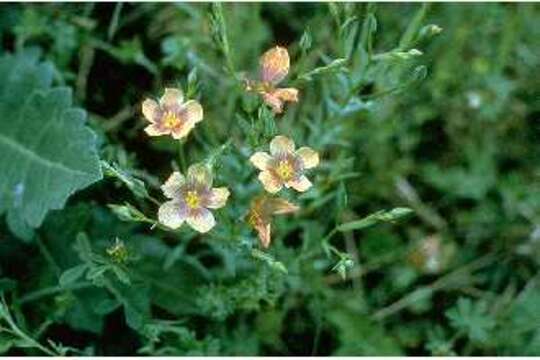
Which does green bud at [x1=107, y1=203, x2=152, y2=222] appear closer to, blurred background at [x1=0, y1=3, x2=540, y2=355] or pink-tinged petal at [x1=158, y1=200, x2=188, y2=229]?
pink-tinged petal at [x1=158, y1=200, x2=188, y2=229]

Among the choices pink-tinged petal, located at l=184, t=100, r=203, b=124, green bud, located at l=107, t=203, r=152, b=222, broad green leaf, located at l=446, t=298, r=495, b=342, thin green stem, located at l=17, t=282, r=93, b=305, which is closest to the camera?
→ green bud, located at l=107, t=203, r=152, b=222

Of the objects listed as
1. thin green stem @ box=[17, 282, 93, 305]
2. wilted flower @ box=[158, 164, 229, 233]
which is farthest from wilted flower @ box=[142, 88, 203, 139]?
thin green stem @ box=[17, 282, 93, 305]

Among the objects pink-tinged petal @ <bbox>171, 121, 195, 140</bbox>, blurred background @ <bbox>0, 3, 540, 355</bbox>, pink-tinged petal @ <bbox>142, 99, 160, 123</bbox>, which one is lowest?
blurred background @ <bbox>0, 3, 540, 355</bbox>

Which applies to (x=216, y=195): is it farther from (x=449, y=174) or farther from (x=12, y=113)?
(x=449, y=174)

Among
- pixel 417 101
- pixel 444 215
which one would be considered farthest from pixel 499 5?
pixel 444 215

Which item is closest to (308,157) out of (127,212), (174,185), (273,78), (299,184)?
(299,184)

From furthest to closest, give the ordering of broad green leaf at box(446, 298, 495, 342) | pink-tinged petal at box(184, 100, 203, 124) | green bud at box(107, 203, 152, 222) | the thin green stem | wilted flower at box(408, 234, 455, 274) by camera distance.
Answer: wilted flower at box(408, 234, 455, 274)
broad green leaf at box(446, 298, 495, 342)
the thin green stem
pink-tinged petal at box(184, 100, 203, 124)
green bud at box(107, 203, 152, 222)

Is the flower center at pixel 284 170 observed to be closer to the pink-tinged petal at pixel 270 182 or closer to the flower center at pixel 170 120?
the pink-tinged petal at pixel 270 182

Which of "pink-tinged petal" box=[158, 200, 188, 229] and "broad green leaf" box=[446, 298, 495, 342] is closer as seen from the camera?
"pink-tinged petal" box=[158, 200, 188, 229]
